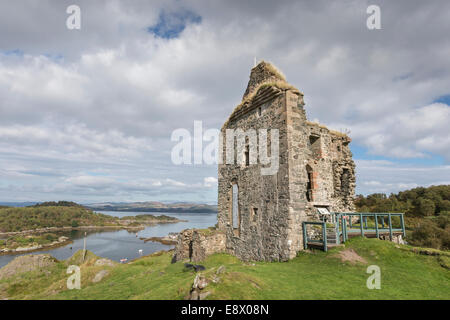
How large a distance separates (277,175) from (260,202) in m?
1.95

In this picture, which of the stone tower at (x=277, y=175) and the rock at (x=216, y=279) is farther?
the stone tower at (x=277, y=175)

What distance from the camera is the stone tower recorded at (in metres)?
10.3

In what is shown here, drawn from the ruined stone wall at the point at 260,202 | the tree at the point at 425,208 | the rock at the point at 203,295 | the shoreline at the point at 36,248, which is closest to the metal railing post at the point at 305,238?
the ruined stone wall at the point at 260,202

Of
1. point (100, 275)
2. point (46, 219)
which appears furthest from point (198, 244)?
point (46, 219)

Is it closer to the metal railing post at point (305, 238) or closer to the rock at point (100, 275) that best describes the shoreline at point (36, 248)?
the rock at point (100, 275)

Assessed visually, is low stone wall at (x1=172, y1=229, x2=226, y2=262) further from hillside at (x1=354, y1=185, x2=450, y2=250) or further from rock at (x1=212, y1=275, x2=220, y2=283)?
hillside at (x1=354, y1=185, x2=450, y2=250)

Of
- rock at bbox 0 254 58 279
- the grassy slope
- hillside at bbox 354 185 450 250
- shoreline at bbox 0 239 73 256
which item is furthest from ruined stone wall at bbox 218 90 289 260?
shoreline at bbox 0 239 73 256

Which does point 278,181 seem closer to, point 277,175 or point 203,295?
point 277,175

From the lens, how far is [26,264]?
15.7 metres

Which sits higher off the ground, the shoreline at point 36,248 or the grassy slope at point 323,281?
the grassy slope at point 323,281

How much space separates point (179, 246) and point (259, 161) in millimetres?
8279

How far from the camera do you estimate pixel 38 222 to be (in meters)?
95.3

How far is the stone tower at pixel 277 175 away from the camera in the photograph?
10305mm

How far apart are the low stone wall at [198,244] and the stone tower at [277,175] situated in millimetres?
593
